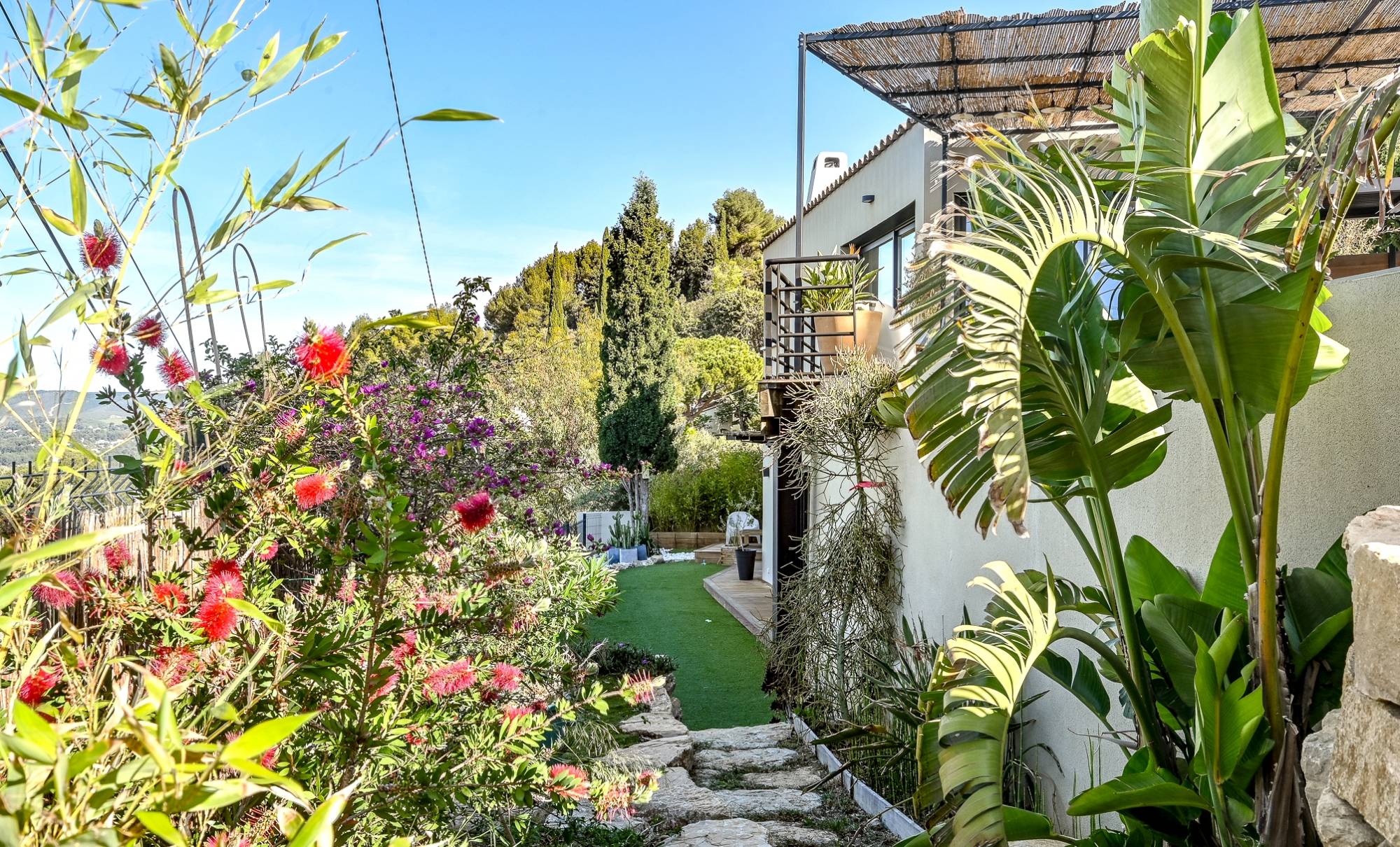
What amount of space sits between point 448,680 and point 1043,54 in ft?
22.6

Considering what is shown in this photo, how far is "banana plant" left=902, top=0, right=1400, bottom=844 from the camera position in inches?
79.2

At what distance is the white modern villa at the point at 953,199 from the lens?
271cm

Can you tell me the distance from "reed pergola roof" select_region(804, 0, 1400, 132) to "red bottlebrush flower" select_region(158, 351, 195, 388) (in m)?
5.58

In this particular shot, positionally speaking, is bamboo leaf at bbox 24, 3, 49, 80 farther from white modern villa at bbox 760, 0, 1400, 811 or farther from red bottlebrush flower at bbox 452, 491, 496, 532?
white modern villa at bbox 760, 0, 1400, 811

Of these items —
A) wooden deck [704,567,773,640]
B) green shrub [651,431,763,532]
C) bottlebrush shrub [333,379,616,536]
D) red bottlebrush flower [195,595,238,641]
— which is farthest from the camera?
green shrub [651,431,763,532]

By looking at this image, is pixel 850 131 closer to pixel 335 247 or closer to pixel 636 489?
pixel 636 489

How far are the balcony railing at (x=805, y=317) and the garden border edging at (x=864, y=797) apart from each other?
3308mm

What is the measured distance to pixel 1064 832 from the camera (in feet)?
13.7

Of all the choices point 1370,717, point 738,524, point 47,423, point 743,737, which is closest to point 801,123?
point 743,737

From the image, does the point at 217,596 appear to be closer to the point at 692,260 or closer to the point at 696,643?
the point at 696,643

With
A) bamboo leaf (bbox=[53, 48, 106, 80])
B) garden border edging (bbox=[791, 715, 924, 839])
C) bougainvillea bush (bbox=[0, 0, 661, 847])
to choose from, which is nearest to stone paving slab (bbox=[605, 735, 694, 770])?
garden border edging (bbox=[791, 715, 924, 839])

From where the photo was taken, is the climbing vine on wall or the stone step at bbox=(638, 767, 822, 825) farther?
the climbing vine on wall

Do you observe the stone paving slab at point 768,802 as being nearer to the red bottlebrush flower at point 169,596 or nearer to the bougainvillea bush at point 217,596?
the bougainvillea bush at point 217,596

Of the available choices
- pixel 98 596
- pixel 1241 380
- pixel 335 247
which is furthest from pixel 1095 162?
pixel 98 596
